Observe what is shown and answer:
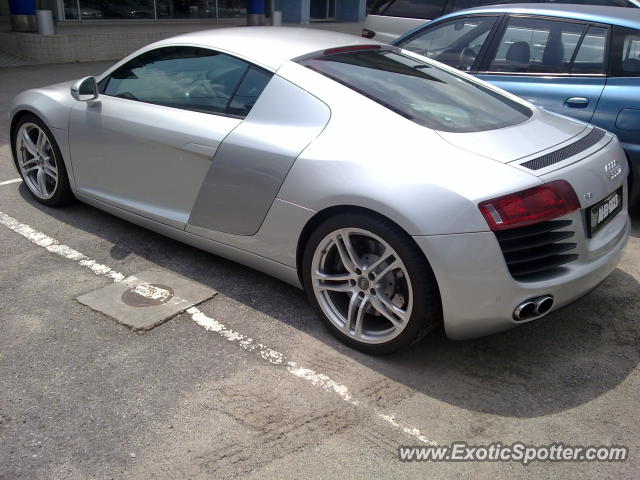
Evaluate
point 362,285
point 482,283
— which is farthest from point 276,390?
point 482,283

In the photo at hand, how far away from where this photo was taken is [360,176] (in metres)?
2.96

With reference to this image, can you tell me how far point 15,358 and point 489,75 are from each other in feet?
13.6

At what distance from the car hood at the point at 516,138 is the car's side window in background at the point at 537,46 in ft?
5.44

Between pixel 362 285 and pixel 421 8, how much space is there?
6.82m

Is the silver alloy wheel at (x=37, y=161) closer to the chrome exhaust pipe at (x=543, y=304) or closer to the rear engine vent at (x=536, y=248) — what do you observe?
the rear engine vent at (x=536, y=248)

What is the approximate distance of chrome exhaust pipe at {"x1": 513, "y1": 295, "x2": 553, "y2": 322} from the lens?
2797 mm

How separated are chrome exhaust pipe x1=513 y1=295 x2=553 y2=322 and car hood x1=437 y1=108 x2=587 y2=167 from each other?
643 mm

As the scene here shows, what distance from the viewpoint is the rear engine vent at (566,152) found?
2877 millimetres

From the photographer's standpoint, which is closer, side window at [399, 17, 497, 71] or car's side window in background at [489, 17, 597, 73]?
car's side window in background at [489, 17, 597, 73]

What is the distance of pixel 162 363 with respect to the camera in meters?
3.11

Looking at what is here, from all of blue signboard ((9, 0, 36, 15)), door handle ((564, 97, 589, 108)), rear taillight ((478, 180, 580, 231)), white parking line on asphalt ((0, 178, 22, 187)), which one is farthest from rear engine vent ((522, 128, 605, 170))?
blue signboard ((9, 0, 36, 15))

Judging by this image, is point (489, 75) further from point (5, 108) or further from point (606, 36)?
Answer: point (5, 108)

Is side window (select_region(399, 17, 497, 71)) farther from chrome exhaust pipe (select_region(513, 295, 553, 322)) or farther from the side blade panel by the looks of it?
chrome exhaust pipe (select_region(513, 295, 553, 322))

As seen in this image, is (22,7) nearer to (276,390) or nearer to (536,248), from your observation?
(276,390)
